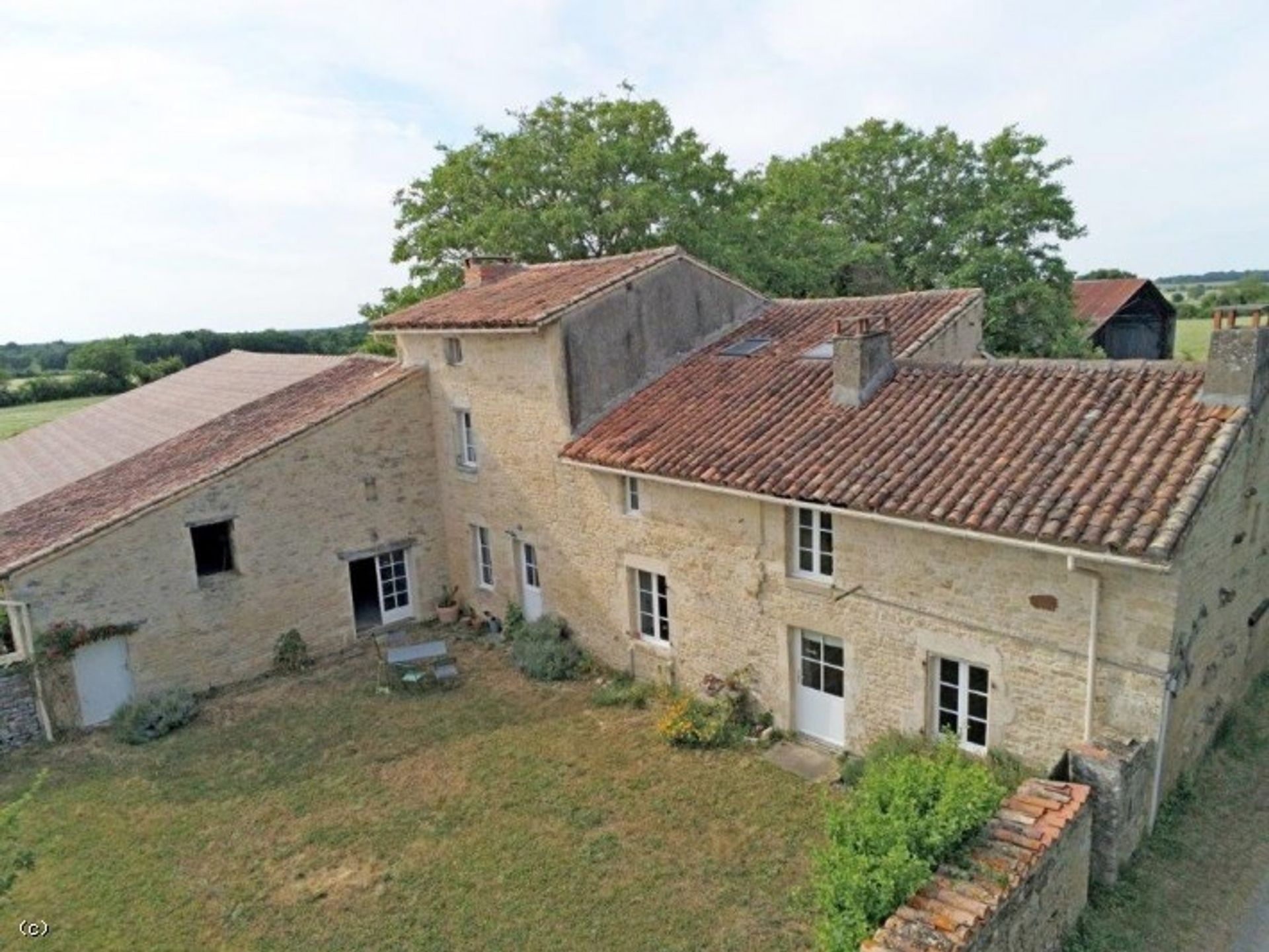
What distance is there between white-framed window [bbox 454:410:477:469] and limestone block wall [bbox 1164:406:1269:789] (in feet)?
45.2

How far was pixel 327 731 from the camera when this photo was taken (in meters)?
14.8

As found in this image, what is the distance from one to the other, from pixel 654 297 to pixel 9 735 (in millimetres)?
14456

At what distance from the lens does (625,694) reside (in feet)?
49.5

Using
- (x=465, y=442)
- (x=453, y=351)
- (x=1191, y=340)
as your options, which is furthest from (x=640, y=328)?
(x=1191, y=340)

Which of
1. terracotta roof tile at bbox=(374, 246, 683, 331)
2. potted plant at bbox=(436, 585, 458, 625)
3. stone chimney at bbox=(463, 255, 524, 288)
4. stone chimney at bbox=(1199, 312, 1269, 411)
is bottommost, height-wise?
potted plant at bbox=(436, 585, 458, 625)

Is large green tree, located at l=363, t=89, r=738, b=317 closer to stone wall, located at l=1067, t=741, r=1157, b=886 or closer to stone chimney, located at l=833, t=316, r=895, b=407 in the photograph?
stone chimney, located at l=833, t=316, r=895, b=407

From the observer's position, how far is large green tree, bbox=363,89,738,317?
1052 inches

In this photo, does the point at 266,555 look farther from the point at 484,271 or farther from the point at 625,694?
the point at 484,271

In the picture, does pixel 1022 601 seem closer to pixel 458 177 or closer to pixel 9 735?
pixel 9 735

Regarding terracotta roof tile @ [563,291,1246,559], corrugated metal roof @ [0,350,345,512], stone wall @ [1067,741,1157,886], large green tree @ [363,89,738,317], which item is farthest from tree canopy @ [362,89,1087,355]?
stone wall @ [1067,741,1157,886]

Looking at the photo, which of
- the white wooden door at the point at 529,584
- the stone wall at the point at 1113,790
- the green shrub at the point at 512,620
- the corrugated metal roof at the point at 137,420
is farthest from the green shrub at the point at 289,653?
the stone wall at the point at 1113,790

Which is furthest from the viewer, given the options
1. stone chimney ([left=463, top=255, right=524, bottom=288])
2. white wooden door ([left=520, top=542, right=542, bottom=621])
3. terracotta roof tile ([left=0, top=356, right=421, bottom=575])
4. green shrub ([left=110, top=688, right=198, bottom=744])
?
stone chimney ([left=463, top=255, right=524, bottom=288])

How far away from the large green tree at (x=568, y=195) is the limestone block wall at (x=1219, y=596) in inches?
702

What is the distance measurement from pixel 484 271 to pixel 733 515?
1116 cm
